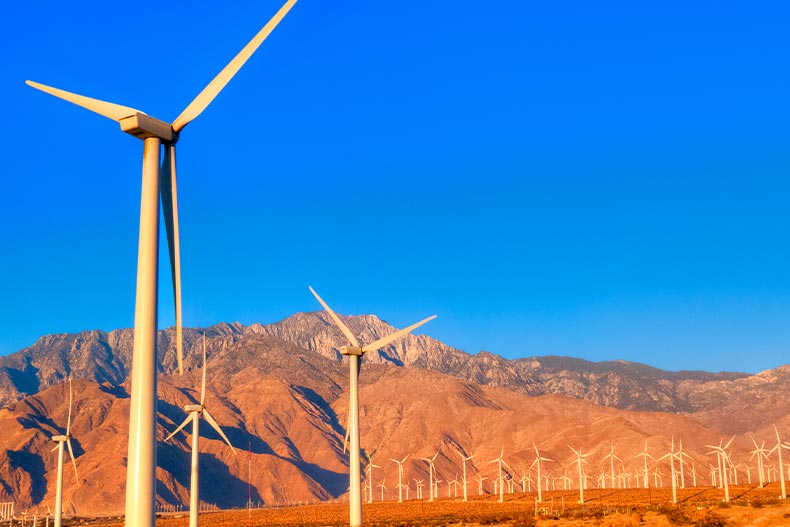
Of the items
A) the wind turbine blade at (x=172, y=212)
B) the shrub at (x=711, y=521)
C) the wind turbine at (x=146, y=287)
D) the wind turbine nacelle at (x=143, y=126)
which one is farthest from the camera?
the shrub at (x=711, y=521)

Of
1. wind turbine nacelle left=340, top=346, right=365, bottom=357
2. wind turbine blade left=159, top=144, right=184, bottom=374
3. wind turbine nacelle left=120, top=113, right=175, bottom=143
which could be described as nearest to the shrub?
wind turbine nacelle left=340, top=346, right=365, bottom=357

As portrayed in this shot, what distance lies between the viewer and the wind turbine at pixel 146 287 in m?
24.3

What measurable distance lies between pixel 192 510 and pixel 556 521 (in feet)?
99.9

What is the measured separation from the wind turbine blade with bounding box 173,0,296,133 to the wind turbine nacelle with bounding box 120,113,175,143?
2.61m

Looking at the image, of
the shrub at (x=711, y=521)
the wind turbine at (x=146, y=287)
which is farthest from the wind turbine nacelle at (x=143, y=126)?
the shrub at (x=711, y=521)

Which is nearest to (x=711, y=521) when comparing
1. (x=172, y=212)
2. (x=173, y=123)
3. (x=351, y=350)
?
(x=351, y=350)

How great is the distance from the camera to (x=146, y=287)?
82.8 feet

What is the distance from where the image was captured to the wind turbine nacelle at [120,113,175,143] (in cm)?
2695

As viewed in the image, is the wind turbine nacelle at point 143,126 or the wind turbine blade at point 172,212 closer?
the wind turbine nacelle at point 143,126

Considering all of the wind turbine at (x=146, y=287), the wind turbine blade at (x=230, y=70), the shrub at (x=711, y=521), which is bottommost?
the shrub at (x=711, y=521)

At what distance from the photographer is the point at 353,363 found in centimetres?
6431

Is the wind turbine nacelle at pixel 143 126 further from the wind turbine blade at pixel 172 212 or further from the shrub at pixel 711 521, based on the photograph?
the shrub at pixel 711 521

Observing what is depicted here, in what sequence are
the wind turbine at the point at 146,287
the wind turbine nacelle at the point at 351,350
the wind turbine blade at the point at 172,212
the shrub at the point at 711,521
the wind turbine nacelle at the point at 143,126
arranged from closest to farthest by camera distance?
the wind turbine at the point at 146,287 → the wind turbine nacelle at the point at 143,126 → the wind turbine blade at the point at 172,212 → the shrub at the point at 711,521 → the wind turbine nacelle at the point at 351,350

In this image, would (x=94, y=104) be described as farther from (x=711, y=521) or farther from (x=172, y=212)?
(x=711, y=521)
